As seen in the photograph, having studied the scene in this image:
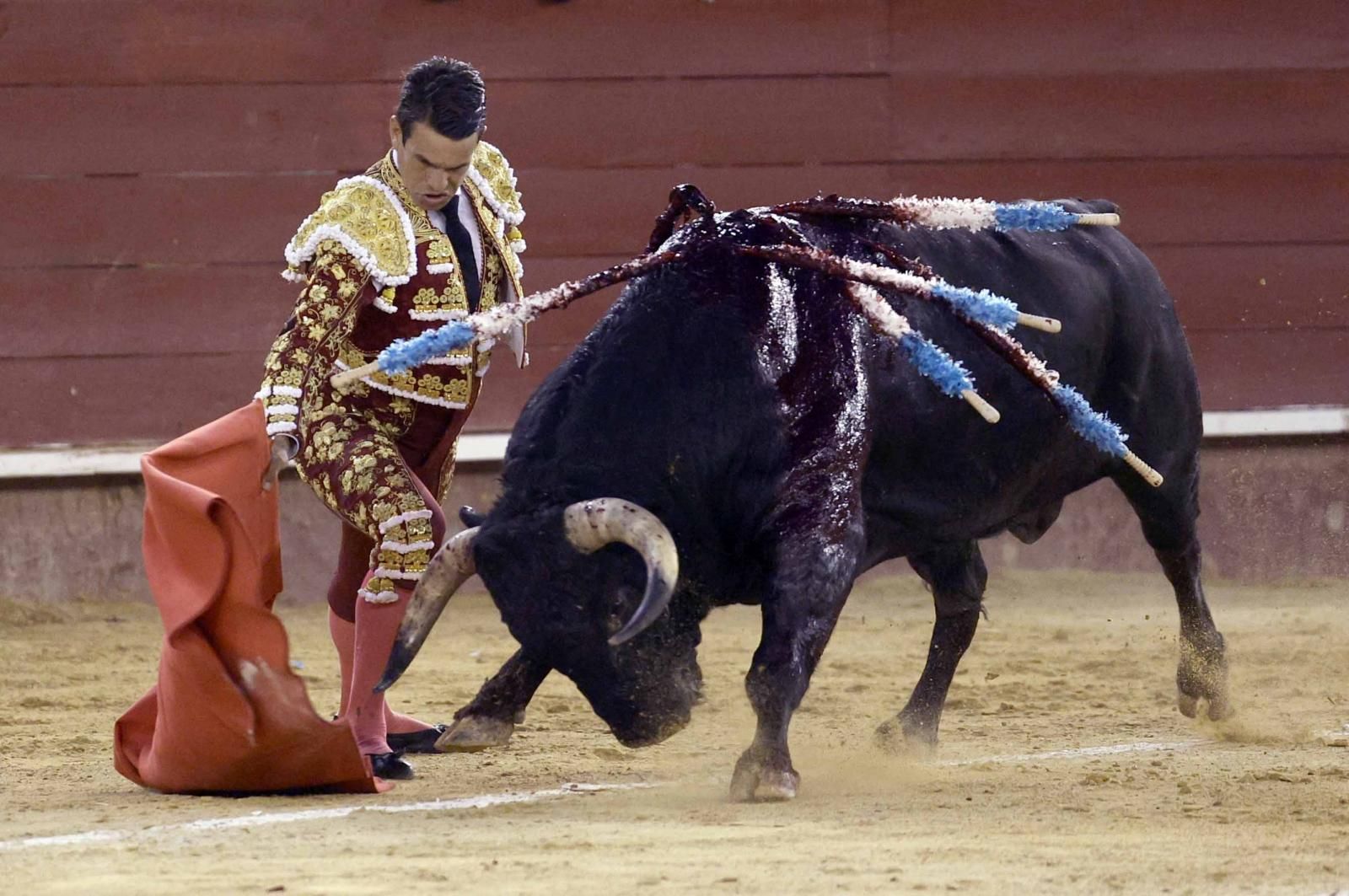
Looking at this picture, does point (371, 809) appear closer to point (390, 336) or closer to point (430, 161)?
point (390, 336)

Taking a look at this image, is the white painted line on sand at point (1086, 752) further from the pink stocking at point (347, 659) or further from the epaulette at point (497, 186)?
the epaulette at point (497, 186)

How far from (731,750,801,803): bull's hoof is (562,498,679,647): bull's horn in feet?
1.06

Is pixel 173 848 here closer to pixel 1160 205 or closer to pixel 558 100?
pixel 558 100

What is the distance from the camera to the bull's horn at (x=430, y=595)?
3588 mm


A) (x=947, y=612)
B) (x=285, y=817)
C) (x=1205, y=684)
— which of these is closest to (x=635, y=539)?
(x=285, y=817)

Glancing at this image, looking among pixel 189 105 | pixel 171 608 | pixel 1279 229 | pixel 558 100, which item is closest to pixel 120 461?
pixel 189 105

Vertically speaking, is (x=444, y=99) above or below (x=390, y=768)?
above

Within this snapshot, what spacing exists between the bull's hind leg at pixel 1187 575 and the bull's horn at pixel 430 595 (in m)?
1.66

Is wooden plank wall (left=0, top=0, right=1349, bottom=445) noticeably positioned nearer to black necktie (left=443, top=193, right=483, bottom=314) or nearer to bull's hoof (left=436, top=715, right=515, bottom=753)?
black necktie (left=443, top=193, right=483, bottom=314)

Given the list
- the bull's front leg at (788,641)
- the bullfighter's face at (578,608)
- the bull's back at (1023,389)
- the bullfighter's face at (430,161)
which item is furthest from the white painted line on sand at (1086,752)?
the bullfighter's face at (430,161)

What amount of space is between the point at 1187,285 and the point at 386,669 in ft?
13.6

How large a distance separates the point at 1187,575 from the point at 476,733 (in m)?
1.77

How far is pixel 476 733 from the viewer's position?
12.5 ft

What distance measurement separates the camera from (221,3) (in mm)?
6531
